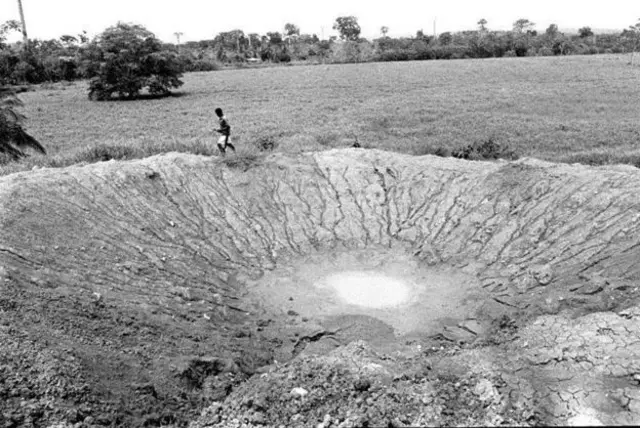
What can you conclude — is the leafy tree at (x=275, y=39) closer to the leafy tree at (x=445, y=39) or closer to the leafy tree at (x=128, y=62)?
the leafy tree at (x=445, y=39)

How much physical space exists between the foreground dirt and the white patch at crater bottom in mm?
253

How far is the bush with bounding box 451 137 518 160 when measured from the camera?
17234 millimetres

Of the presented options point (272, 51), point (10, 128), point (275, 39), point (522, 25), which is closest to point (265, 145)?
point (10, 128)

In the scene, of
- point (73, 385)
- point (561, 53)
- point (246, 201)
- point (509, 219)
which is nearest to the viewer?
point (73, 385)

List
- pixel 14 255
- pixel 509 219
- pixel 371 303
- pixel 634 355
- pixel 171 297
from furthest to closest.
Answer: pixel 509 219 → pixel 371 303 → pixel 171 297 → pixel 14 255 → pixel 634 355

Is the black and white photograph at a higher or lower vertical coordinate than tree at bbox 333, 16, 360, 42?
lower

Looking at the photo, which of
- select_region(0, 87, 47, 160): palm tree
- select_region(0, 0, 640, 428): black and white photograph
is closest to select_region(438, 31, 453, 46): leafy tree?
select_region(0, 0, 640, 428): black and white photograph

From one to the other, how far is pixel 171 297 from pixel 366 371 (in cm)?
377

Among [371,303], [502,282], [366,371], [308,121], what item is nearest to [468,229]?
[502,282]

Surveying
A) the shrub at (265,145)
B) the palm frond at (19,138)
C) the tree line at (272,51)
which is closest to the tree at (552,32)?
the tree line at (272,51)

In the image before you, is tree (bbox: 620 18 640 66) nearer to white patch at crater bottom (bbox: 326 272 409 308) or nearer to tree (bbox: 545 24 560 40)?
tree (bbox: 545 24 560 40)

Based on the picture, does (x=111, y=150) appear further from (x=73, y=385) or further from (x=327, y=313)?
(x=73, y=385)

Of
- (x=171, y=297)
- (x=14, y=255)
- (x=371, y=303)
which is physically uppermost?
(x=14, y=255)

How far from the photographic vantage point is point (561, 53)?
67.1 m
